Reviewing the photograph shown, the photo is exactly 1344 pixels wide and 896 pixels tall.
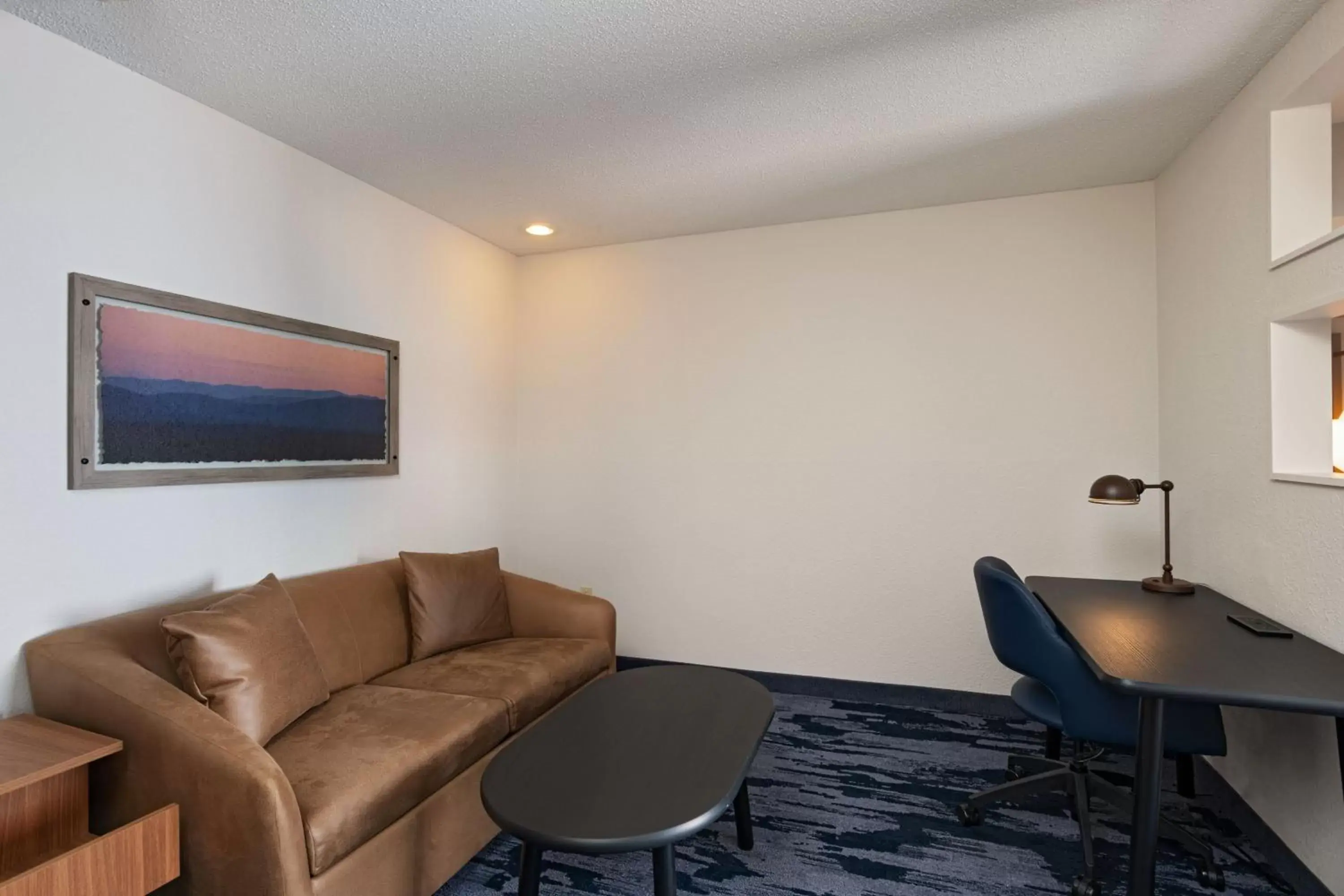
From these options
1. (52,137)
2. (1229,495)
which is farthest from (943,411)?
(52,137)

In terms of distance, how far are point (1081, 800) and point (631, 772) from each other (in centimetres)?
152

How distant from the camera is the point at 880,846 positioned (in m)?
2.24

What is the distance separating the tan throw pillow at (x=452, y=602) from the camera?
2891 mm

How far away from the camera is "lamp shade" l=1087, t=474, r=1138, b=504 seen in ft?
8.18

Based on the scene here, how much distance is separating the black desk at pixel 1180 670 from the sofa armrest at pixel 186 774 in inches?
78.9

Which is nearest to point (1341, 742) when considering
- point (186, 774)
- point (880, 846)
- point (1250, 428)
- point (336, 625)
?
point (1250, 428)

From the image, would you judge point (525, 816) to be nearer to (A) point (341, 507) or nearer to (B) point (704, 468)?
(A) point (341, 507)

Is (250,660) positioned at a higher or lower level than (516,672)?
higher

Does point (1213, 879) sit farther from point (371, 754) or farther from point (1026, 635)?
point (371, 754)

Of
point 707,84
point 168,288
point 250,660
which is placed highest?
point 707,84

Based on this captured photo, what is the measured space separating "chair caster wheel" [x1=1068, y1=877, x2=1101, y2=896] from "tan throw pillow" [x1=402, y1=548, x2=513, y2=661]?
7.63ft

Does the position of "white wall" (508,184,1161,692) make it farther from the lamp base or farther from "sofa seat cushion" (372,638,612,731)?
"sofa seat cushion" (372,638,612,731)

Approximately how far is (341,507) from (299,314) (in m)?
0.84

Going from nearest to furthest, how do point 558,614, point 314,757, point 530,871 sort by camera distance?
point 530,871 < point 314,757 < point 558,614
